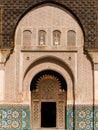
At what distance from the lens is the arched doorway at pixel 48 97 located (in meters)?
15.3

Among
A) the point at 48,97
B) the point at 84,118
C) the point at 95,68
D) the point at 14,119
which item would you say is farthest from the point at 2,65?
the point at 84,118

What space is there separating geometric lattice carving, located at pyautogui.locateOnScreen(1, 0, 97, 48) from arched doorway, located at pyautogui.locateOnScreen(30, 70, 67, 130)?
1552mm

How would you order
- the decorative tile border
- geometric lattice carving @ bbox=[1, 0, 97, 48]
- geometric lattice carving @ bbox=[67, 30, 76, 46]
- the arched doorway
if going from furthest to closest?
the arched doorway → geometric lattice carving @ bbox=[67, 30, 76, 46] → geometric lattice carving @ bbox=[1, 0, 97, 48] → the decorative tile border

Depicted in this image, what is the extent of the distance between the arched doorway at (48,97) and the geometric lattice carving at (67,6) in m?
1.55

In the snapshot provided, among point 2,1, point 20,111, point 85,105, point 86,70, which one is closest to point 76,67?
point 86,70

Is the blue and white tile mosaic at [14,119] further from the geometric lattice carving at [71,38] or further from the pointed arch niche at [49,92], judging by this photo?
the geometric lattice carving at [71,38]

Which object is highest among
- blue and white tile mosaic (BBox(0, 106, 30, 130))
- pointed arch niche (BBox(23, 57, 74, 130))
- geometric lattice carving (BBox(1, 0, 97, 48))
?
geometric lattice carving (BBox(1, 0, 97, 48))

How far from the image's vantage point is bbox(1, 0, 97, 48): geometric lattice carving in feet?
49.1

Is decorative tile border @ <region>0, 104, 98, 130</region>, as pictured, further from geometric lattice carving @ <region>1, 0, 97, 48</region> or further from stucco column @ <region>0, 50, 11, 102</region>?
geometric lattice carving @ <region>1, 0, 97, 48</region>

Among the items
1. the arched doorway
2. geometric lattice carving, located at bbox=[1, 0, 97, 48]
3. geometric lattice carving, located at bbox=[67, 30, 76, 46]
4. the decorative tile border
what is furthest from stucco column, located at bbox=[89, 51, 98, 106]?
the arched doorway

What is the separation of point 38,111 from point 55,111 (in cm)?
58

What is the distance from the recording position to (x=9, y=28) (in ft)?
49.2

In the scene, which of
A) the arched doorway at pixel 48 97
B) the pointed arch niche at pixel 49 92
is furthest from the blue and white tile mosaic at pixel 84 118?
the arched doorway at pixel 48 97

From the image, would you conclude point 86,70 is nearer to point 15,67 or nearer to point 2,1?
point 15,67
